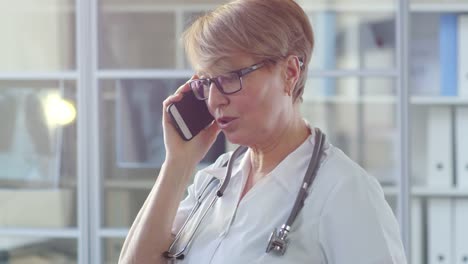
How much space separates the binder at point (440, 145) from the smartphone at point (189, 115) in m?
2.71

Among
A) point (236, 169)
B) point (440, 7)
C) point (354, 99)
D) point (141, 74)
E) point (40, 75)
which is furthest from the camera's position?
point (40, 75)

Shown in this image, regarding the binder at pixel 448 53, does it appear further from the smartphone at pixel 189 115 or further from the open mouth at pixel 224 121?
the open mouth at pixel 224 121

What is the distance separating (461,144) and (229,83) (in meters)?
2.98

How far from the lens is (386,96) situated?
4477mm

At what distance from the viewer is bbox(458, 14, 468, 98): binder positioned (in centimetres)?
440

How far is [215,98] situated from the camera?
1761 mm

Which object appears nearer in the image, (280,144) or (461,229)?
(280,144)

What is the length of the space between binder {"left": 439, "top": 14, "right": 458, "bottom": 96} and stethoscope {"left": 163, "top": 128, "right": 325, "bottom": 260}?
2708 millimetres

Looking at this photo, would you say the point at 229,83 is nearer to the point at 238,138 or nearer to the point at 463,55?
the point at 238,138

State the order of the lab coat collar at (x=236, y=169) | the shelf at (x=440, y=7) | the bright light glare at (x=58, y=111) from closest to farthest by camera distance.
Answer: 1. the lab coat collar at (x=236, y=169)
2. the shelf at (x=440, y=7)
3. the bright light glare at (x=58, y=111)

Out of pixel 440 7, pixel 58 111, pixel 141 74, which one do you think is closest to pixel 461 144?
pixel 440 7

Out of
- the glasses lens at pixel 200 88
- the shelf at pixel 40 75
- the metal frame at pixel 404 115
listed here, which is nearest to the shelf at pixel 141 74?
the shelf at pixel 40 75

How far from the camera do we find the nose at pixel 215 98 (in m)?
1.75

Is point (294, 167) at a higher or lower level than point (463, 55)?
lower
